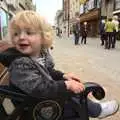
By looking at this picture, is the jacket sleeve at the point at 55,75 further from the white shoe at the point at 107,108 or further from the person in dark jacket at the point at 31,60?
the white shoe at the point at 107,108

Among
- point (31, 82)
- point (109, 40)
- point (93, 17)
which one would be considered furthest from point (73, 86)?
point (93, 17)

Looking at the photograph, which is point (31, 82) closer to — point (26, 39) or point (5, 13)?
point (26, 39)

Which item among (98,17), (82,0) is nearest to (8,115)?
(98,17)

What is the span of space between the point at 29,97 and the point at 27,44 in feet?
1.10

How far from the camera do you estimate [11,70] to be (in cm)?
231

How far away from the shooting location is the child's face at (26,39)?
7.82 feet

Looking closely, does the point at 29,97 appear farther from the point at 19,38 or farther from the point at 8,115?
the point at 19,38

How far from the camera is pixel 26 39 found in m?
2.39

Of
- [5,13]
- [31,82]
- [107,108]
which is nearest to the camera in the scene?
[31,82]

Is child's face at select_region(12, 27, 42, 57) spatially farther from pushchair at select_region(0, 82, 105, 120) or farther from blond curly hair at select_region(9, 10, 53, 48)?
pushchair at select_region(0, 82, 105, 120)

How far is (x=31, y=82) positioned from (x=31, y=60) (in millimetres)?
144

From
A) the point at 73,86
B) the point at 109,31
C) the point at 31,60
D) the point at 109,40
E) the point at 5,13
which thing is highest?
the point at 31,60

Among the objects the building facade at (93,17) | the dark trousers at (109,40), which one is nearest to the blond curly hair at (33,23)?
the dark trousers at (109,40)

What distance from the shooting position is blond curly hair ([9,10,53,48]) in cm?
235
